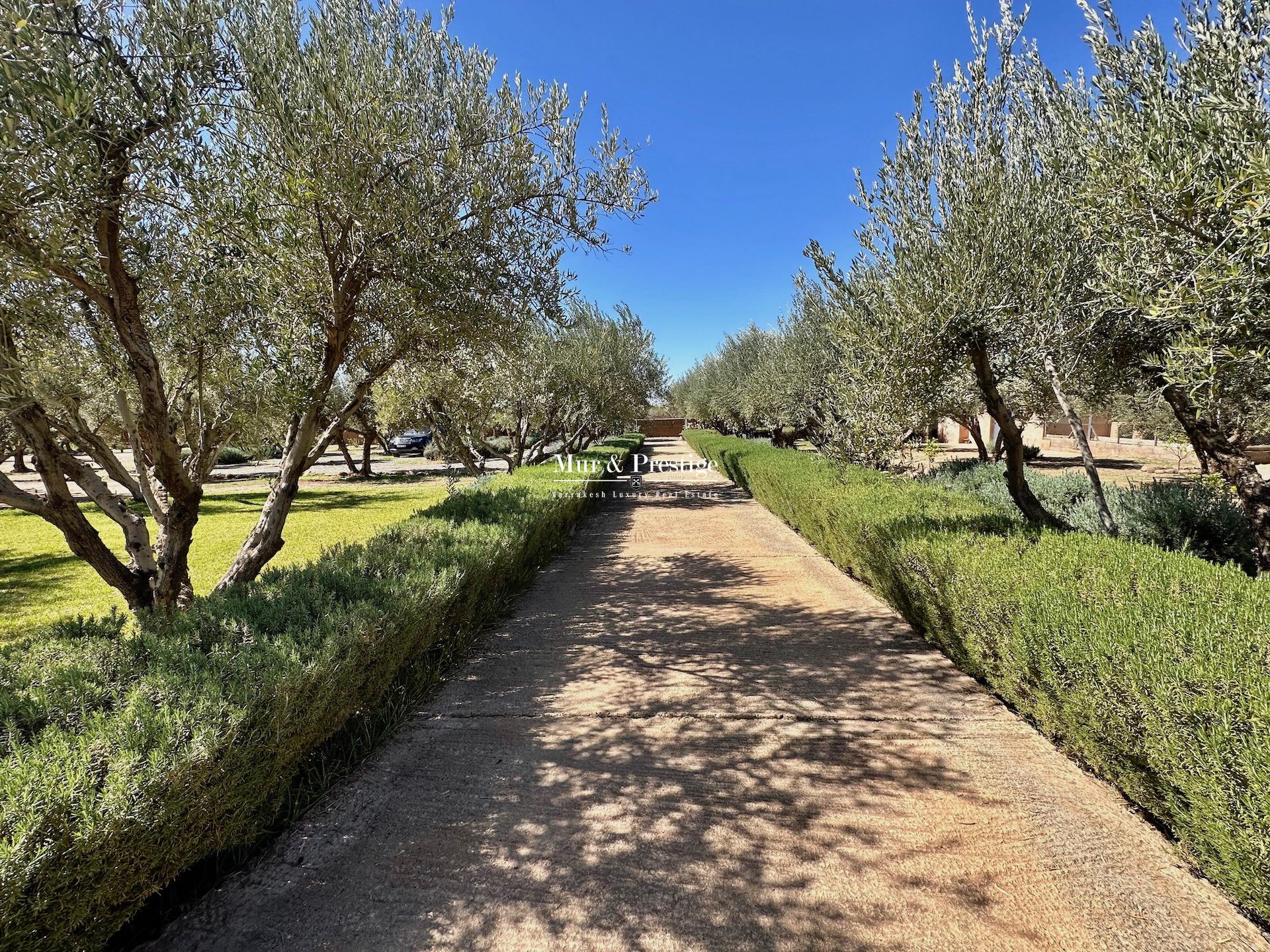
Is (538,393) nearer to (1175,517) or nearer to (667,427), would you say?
(1175,517)

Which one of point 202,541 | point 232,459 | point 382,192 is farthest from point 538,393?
point 232,459

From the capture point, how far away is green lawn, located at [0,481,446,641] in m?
6.97

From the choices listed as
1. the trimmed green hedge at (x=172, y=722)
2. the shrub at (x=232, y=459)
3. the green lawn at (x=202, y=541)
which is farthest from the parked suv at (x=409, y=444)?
the trimmed green hedge at (x=172, y=722)

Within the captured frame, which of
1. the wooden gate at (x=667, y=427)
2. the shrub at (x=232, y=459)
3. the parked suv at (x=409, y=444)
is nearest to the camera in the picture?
the shrub at (x=232, y=459)

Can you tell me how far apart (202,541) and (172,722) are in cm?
1083

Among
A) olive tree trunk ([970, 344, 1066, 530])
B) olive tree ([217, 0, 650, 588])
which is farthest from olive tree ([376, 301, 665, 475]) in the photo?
olive tree trunk ([970, 344, 1066, 530])

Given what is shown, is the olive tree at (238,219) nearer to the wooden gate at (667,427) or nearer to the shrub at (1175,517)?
the shrub at (1175,517)

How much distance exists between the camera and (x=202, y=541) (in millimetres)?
10773

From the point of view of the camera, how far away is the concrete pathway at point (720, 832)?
2225 millimetres

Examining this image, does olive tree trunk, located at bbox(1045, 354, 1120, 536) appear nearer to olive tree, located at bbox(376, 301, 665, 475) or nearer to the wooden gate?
olive tree, located at bbox(376, 301, 665, 475)

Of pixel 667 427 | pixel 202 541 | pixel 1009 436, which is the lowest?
pixel 202 541

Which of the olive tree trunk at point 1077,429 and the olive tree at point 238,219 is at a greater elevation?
the olive tree at point 238,219

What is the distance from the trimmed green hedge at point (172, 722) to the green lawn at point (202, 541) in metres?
1.86

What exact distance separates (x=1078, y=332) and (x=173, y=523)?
24.7 feet
